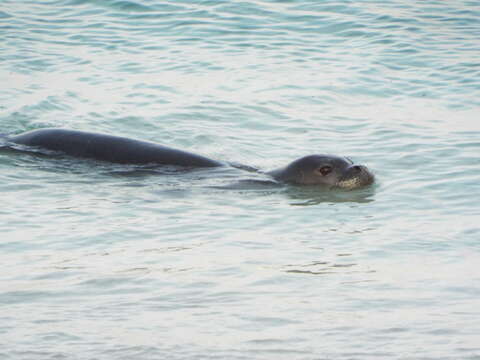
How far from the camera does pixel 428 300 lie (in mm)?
5316

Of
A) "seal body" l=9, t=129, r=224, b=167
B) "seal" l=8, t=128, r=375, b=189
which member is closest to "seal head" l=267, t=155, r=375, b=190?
"seal" l=8, t=128, r=375, b=189

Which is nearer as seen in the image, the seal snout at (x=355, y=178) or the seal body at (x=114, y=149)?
the seal snout at (x=355, y=178)

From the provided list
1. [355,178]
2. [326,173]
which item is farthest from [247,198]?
[355,178]

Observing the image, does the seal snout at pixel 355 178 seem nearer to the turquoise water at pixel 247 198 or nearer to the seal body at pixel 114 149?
the turquoise water at pixel 247 198

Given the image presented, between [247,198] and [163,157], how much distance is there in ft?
3.57

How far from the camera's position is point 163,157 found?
853 centimetres

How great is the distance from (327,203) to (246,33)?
330 inches

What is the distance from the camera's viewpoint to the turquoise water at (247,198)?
15.9 ft

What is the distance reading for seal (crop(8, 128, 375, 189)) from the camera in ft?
27.1

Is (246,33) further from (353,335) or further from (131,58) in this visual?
(353,335)

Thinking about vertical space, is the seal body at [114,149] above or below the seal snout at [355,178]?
above

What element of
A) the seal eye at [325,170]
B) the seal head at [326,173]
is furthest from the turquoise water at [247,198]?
the seal eye at [325,170]

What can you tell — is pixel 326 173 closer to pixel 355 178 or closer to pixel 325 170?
pixel 325 170

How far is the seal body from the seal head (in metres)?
0.73
